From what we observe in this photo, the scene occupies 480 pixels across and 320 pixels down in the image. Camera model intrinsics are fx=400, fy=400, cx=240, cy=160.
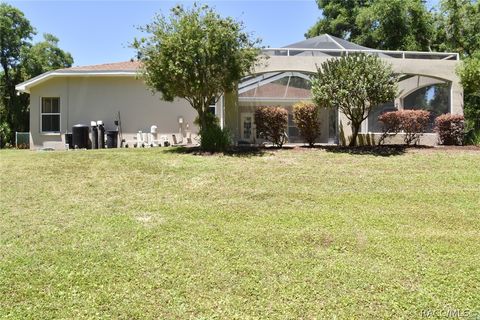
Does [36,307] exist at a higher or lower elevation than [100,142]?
lower

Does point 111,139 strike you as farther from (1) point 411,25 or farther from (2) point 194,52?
(1) point 411,25

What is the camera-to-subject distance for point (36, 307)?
462 centimetres

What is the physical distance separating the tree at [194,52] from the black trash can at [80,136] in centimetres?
568

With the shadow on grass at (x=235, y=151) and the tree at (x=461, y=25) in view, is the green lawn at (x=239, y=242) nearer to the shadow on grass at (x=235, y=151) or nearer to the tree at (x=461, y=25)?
the shadow on grass at (x=235, y=151)

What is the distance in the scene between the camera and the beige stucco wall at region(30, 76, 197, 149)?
59.2 ft

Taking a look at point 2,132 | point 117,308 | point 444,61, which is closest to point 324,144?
point 444,61

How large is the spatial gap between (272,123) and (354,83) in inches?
125

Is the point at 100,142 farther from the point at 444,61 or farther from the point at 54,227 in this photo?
the point at 444,61

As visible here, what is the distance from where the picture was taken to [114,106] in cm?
1819

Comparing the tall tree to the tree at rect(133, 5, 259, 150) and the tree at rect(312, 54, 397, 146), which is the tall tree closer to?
the tree at rect(312, 54, 397, 146)

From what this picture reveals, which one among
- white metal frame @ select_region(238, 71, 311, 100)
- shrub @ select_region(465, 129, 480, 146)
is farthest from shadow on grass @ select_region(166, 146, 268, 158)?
shrub @ select_region(465, 129, 480, 146)

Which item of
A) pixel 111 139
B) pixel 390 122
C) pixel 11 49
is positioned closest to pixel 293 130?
pixel 390 122

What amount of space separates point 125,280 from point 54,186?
5.47m

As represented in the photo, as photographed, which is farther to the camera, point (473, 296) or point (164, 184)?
point (164, 184)
